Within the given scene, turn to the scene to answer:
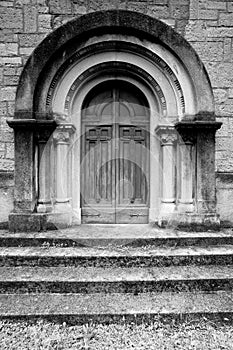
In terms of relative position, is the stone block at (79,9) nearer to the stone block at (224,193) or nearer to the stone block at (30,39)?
the stone block at (30,39)

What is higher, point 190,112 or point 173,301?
point 190,112

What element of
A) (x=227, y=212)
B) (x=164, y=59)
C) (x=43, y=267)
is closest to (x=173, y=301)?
(x=43, y=267)

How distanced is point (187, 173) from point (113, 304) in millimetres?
2166

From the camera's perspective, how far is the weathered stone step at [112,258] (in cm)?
300

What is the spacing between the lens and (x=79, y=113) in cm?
410

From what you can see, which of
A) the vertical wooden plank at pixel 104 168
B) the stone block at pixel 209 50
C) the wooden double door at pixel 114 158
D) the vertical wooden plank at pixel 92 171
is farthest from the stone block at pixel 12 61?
the stone block at pixel 209 50

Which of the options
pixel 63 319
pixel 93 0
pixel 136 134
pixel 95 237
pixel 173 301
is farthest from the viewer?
pixel 136 134

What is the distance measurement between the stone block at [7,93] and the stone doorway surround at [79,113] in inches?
16.3

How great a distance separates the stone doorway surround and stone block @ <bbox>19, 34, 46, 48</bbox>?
39 centimetres

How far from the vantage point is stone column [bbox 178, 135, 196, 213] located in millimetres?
3799

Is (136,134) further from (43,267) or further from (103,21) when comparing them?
(43,267)

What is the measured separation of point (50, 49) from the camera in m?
3.64

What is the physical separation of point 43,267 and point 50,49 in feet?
9.76

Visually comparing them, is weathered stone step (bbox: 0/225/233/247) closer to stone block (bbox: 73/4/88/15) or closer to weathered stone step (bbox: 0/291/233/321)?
weathered stone step (bbox: 0/291/233/321)
